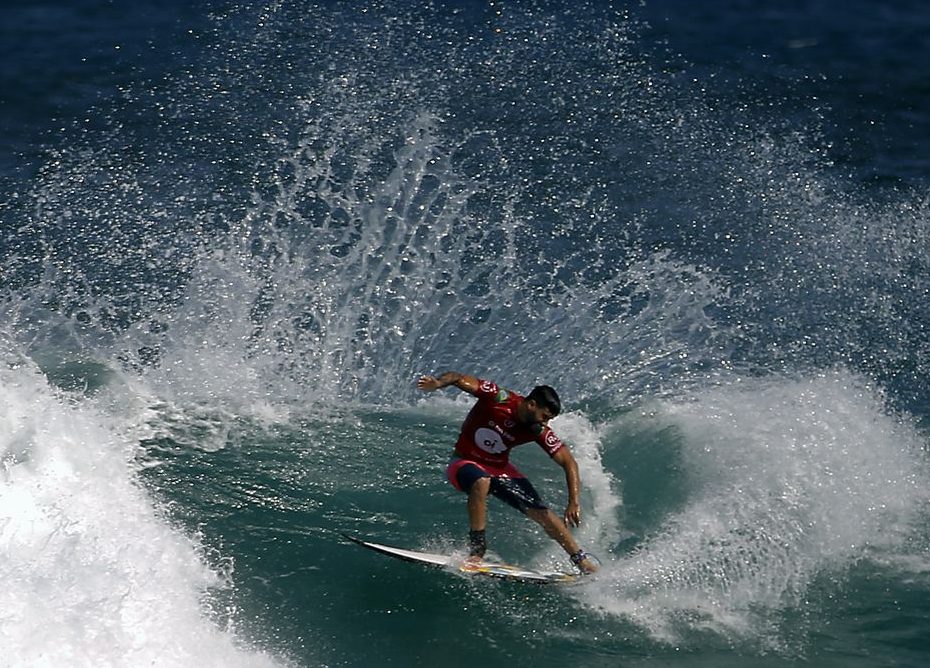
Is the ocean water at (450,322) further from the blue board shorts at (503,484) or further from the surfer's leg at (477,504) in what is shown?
the blue board shorts at (503,484)

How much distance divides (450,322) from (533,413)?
4088 mm

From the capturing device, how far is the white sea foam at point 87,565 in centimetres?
891

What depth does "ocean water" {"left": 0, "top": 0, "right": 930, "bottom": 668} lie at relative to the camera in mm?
9914

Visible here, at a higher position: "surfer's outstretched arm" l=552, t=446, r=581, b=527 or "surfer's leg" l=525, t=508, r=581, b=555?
"surfer's outstretched arm" l=552, t=446, r=581, b=527

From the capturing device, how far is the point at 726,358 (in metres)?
13.5

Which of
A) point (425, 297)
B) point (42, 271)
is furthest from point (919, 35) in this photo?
point (42, 271)

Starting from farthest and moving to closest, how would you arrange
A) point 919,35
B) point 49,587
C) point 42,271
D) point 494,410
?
point 919,35
point 42,271
point 494,410
point 49,587

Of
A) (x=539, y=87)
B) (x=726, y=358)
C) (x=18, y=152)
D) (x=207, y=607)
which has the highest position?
(x=539, y=87)

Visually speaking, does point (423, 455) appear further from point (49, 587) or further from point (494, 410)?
point (49, 587)

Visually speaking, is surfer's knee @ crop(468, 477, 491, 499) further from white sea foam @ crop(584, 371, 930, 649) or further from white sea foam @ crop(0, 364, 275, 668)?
white sea foam @ crop(0, 364, 275, 668)

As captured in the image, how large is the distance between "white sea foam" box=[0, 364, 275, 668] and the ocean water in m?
0.03

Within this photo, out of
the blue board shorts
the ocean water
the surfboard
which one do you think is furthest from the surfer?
the ocean water

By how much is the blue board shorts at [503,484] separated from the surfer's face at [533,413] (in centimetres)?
55

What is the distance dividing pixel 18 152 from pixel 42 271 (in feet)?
12.1
